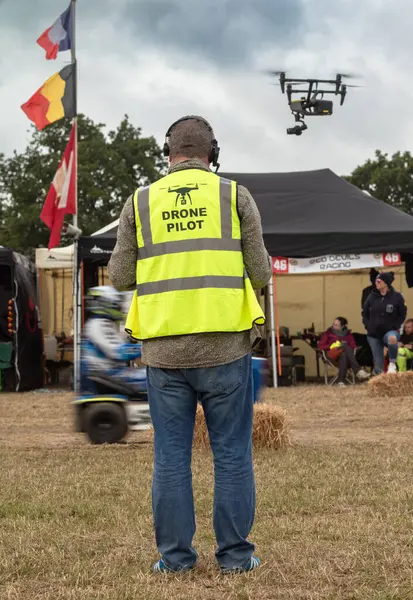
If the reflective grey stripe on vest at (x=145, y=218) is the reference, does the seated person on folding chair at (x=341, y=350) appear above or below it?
below

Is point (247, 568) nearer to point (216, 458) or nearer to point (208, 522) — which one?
point (216, 458)

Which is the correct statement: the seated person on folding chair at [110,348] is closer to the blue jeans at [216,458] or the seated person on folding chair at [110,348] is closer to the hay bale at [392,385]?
the blue jeans at [216,458]

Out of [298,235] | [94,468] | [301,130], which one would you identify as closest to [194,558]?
[94,468]

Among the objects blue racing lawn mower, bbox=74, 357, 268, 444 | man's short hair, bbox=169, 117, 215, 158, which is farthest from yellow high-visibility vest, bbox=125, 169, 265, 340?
blue racing lawn mower, bbox=74, 357, 268, 444

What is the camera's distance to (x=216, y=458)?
3635 mm

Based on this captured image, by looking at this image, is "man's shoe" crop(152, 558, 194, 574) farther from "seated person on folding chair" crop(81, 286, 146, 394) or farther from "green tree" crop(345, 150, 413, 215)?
"green tree" crop(345, 150, 413, 215)

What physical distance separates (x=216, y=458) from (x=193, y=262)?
74cm

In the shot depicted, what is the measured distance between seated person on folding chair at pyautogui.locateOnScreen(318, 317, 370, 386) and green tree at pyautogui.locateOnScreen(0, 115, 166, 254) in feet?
84.7

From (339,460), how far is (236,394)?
3.04 meters

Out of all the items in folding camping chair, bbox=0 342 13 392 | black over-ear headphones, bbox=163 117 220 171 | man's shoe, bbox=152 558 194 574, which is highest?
black over-ear headphones, bbox=163 117 220 171

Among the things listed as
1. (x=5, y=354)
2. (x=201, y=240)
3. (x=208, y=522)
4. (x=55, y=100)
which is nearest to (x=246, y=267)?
(x=201, y=240)

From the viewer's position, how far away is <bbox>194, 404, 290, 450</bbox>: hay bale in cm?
689

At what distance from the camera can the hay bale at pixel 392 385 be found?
12055 millimetres

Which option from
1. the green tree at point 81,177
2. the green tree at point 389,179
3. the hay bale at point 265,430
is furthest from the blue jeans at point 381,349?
the green tree at point 389,179
